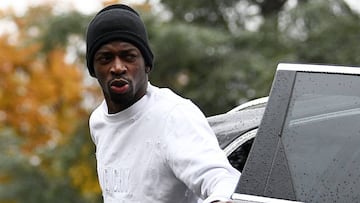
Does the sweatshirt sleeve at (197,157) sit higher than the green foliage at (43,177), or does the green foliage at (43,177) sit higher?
the sweatshirt sleeve at (197,157)

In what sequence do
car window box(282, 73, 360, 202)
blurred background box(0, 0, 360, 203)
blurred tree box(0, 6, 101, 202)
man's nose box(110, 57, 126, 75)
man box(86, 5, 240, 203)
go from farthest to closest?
blurred tree box(0, 6, 101, 202), blurred background box(0, 0, 360, 203), man's nose box(110, 57, 126, 75), man box(86, 5, 240, 203), car window box(282, 73, 360, 202)

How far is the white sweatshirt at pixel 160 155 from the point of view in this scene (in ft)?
9.07

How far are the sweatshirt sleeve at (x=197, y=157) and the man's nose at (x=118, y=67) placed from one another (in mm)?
211

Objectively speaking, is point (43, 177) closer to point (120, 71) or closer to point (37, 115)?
point (37, 115)

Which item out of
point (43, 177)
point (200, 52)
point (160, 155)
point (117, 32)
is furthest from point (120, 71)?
point (43, 177)

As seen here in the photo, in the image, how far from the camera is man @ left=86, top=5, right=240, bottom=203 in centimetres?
286

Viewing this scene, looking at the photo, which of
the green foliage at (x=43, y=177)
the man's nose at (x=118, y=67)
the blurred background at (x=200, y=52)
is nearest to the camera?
the man's nose at (x=118, y=67)

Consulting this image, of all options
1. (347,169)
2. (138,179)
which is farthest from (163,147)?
(347,169)

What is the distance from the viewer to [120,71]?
9.80 feet

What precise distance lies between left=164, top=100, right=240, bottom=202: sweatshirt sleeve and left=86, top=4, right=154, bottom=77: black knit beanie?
0.81 ft

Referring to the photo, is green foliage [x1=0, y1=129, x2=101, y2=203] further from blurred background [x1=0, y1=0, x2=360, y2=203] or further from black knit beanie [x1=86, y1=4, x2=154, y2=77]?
black knit beanie [x1=86, y1=4, x2=154, y2=77]

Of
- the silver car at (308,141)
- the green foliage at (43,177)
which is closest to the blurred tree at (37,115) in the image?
the green foliage at (43,177)

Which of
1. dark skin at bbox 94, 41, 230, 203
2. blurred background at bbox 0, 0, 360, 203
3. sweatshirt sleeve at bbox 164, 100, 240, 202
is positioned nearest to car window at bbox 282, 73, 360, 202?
sweatshirt sleeve at bbox 164, 100, 240, 202

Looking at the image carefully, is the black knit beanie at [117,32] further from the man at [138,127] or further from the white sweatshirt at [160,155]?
the white sweatshirt at [160,155]
